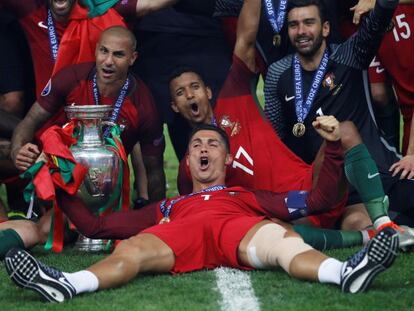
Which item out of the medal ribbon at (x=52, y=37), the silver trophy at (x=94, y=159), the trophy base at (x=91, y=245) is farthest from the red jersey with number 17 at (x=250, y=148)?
the medal ribbon at (x=52, y=37)

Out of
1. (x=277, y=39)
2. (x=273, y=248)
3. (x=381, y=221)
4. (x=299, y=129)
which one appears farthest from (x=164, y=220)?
(x=277, y=39)

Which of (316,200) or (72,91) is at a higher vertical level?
(72,91)

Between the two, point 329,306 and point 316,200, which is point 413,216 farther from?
point 329,306

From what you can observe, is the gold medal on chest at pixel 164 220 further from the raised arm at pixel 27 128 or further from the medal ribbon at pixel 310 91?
the medal ribbon at pixel 310 91

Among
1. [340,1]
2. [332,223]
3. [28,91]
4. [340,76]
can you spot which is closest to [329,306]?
[332,223]

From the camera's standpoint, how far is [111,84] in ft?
24.7

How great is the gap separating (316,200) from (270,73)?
1470 millimetres

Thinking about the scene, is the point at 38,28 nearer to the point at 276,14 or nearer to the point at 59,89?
→ the point at 59,89

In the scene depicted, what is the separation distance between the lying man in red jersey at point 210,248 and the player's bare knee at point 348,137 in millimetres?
229

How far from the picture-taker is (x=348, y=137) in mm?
6367

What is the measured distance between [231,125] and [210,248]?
4.28 feet

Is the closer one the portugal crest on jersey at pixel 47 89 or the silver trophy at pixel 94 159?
the silver trophy at pixel 94 159

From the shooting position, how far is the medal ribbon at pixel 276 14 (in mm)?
7570

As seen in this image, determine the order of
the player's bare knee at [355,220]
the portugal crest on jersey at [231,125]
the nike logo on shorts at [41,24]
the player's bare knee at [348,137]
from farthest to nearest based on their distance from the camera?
the nike logo on shorts at [41,24] < the portugal crest on jersey at [231,125] < the player's bare knee at [355,220] < the player's bare knee at [348,137]
